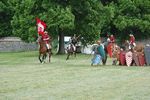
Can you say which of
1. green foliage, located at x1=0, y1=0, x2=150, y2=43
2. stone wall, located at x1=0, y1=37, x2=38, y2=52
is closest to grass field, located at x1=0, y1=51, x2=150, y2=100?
green foliage, located at x1=0, y1=0, x2=150, y2=43

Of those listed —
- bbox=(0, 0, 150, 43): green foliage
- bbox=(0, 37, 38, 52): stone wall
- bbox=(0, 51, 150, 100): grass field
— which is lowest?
bbox=(0, 51, 150, 100): grass field

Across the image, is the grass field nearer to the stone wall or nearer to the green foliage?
the green foliage

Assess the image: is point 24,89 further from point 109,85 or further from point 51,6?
point 51,6

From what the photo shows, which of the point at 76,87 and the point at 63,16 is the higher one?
the point at 63,16

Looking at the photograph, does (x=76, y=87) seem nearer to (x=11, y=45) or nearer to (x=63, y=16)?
(x=63, y=16)

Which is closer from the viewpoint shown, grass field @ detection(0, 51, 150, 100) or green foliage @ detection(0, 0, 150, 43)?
grass field @ detection(0, 51, 150, 100)

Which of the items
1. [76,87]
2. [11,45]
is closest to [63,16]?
[11,45]

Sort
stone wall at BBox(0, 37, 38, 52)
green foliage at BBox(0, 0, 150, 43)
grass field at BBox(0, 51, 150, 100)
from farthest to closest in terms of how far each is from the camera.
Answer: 1. stone wall at BBox(0, 37, 38, 52)
2. green foliage at BBox(0, 0, 150, 43)
3. grass field at BBox(0, 51, 150, 100)

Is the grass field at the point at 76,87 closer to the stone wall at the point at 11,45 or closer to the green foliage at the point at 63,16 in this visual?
the green foliage at the point at 63,16

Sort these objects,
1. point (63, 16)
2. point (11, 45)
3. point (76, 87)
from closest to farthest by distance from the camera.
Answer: point (76, 87) → point (63, 16) → point (11, 45)

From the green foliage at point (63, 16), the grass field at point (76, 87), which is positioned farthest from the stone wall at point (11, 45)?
the grass field at point (76, 87)

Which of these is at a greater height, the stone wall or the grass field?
the stone wall

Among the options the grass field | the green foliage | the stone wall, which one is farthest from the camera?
the stone wall

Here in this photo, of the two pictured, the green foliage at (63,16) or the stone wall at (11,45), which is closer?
the green foliage at (63,16)
